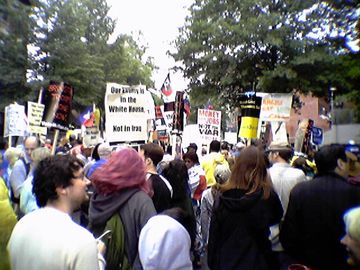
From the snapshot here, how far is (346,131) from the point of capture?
37.8 m

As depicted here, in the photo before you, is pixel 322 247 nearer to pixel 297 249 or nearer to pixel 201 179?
pixel 297 249

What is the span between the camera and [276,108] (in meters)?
14.1

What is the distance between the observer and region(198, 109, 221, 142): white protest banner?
15.1 meters

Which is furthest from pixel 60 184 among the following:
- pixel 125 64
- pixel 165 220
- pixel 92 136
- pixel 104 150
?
pixel 125 64

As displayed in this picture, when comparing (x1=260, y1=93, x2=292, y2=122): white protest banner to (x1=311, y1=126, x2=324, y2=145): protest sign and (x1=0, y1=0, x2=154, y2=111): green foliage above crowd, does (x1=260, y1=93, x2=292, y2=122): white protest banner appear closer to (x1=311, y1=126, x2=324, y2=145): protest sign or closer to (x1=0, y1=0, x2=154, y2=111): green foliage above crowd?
(x1=311, y1=126, x2=324, y2=145): protest sign

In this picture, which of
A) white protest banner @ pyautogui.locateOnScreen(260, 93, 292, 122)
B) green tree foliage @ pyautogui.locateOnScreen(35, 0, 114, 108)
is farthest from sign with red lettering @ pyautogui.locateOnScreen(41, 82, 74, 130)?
green tree foliage @ pyautogui.locateOnScreen(35, 0, 114, 108)

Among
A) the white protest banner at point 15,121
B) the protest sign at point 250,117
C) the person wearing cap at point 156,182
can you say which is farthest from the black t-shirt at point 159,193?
the white protest banner at point 15,121

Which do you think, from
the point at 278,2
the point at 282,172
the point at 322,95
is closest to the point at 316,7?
the point at 278,2

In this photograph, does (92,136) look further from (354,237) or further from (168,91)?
(354,237)

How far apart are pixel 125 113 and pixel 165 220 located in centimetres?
482

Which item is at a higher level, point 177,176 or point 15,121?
point 15,121

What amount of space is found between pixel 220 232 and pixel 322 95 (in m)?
25.1

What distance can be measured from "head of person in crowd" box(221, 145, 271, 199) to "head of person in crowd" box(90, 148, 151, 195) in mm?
897

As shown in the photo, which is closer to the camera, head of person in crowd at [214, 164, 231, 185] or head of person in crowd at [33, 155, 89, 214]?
head of person in crowd at [33, 155, 89, 214]
